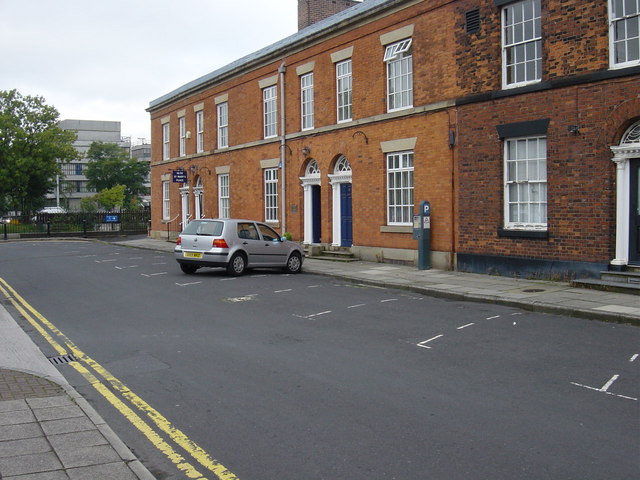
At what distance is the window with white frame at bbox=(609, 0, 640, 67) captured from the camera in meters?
13.3

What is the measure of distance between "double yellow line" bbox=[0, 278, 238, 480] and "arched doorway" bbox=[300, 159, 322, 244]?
1474cm

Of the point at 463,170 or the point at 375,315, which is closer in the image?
the point at 375,315

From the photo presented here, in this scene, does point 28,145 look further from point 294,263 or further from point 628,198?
point 628,198

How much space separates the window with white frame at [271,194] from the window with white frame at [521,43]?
12.0 meters

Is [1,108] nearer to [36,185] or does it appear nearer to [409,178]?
[36,185]

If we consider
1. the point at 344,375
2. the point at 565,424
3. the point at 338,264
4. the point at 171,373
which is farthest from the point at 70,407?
the point at 338,264

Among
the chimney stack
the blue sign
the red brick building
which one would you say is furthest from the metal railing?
the chimney stack

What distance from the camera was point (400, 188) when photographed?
19.6m

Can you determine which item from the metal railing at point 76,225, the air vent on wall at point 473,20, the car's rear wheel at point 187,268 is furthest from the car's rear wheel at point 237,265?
the metal railing at point 76,225

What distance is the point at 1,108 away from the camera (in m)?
52.0

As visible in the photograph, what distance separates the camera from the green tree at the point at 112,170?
9069 cm

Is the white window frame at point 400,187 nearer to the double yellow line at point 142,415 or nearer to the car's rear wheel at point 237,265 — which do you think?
the car's rear wheel at point 237,265

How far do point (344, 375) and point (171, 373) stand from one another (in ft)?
6.46

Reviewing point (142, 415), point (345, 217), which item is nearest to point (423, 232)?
point (345, 217)
